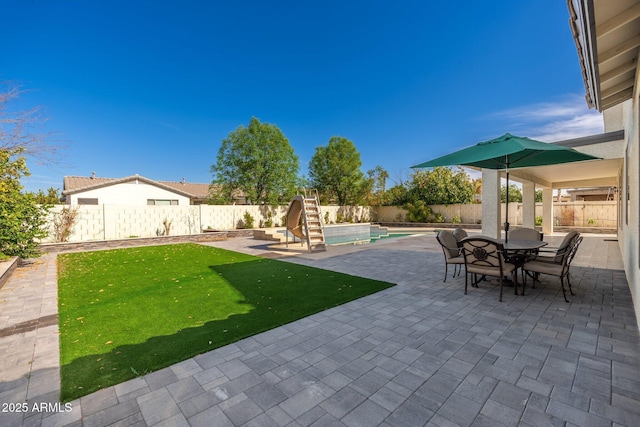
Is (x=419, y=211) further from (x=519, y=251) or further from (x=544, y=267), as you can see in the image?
(x=544, y=267)

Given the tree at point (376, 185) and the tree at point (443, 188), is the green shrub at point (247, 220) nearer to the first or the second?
the tree at point (376, 185)

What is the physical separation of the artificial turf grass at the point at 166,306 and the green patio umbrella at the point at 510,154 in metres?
2.84

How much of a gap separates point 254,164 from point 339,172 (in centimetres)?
867

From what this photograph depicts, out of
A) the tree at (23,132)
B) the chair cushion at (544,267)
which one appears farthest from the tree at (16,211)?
the chair cushion at (544,267)

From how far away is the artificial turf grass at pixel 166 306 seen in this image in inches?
117

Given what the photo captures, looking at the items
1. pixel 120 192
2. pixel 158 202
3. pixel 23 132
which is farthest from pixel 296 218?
pixel 120 192

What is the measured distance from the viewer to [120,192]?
74.7ft

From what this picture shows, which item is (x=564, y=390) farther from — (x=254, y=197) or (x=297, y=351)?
(x=254, y=197)

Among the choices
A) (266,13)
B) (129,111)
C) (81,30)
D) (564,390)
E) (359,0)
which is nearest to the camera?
(564,390)

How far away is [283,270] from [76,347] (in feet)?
15.0

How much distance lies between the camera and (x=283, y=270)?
743 cm

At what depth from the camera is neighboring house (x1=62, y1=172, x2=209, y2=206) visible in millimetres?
21453

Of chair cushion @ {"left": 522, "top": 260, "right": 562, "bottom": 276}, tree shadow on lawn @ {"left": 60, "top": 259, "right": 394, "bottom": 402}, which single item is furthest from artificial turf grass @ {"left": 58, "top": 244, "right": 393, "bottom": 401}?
chair cushion @ {"left": 522, "top": 260, "right": 562, "bottom": 276}

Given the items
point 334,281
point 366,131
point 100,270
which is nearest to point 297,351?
point 334,281
